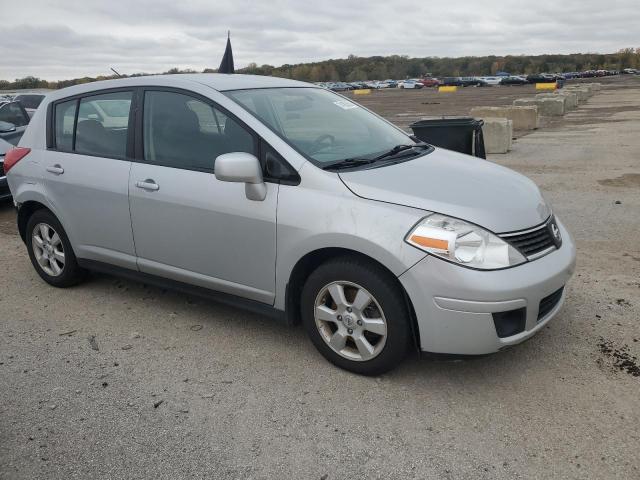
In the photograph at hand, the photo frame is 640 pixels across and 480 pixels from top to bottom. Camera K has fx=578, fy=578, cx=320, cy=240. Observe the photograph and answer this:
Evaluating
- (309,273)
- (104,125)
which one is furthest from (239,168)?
(104,125)

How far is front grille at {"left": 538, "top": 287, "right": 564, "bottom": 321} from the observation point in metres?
3.20

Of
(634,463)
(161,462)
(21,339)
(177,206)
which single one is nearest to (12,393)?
(21,339)

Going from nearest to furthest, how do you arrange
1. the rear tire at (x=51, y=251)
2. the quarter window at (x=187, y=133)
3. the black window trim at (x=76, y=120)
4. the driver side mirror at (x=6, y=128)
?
the quarter window at (x=187, y=133), the black window trim at (x=76, y=120), the rear tire at (x=51, y=251), the driver side mirror at (x=6, y=128)

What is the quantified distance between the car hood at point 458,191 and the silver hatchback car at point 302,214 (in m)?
0.01

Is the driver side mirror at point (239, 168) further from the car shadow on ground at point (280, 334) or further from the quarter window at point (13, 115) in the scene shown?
the quarter window at point (13, 115)

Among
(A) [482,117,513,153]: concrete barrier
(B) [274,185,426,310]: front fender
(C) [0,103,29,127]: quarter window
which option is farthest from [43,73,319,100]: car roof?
(A) [482,117,513,153]: concrete barrier

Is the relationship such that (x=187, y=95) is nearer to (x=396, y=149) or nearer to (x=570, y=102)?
(x=396, y=149)

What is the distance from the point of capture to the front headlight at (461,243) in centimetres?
298

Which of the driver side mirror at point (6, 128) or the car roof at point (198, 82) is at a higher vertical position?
the car roof at point (198, 82)

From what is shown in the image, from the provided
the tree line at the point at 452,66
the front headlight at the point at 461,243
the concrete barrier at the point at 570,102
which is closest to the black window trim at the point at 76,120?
the front headlight at the point at 461,243

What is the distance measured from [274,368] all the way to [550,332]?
73.5 inches

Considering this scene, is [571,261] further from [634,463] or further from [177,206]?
[177,206]

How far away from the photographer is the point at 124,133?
13.9 feet

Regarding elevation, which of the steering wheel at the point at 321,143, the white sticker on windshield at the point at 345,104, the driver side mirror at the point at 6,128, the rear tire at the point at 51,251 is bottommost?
the rear tire at the point at 51,251
